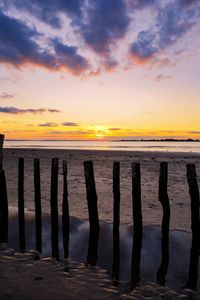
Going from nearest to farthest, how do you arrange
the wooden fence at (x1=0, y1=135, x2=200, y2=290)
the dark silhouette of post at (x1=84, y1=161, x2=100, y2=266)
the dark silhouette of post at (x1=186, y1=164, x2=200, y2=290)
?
the wooden fence at (x1=0, y1=135, x2=200, y2=290) < the dark silhouette of post at (x1=186, y1=164, x2=200, y2=290) < the dark silhouette of post at (x1=84, y1=161, x2=100, y2=266)

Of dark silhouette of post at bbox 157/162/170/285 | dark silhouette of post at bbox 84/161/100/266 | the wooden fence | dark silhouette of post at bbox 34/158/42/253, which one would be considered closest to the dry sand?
the wooden fence

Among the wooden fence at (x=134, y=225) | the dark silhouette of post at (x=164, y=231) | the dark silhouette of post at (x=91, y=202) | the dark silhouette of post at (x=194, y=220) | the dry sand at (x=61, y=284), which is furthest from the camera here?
the dark silhouette of post at (x=91, y=202)

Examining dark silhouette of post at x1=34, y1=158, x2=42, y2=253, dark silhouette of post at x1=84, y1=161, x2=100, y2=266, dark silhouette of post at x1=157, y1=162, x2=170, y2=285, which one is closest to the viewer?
dark silhouette of post at x1=157, y1=162, x2=170, y2=285

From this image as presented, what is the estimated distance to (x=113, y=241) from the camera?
734 centimetres

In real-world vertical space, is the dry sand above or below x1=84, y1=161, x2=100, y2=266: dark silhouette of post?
below

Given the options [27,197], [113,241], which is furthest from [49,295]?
[27,197]

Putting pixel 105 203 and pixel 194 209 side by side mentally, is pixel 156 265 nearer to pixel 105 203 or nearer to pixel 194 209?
pixel 194 209

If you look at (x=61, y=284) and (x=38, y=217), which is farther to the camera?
(x=38, y=217)

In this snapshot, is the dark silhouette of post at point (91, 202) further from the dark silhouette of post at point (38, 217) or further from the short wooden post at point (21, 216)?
the short wooden post at point (21, 216)

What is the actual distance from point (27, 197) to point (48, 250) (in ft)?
18.6

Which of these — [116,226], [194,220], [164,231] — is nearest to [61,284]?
[116,226]

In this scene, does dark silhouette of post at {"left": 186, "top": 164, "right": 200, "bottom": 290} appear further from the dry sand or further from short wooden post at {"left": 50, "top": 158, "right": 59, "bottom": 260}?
short wooden post at {"left": 50, "top": 158, "right": 59, "bottom": 260}

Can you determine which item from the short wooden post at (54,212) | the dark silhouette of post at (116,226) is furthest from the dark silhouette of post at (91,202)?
the short wooden post at (54,212)

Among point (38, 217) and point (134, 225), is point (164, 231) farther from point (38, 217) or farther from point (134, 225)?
point (38, 217)
